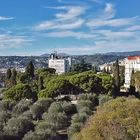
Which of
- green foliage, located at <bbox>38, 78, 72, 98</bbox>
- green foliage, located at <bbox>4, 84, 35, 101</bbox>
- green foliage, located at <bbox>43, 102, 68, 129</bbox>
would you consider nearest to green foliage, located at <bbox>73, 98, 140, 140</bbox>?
green foliage, located at <bbox>43, 102, 68, 129</bbox>

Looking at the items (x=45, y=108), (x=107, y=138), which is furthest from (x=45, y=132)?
(x=45, y=108)

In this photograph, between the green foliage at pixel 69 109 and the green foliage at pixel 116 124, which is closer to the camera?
the green foliage at pixel 116 124

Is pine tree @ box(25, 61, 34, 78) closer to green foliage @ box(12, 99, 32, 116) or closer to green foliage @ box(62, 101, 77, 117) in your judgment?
green foliage @ box(12, 99, 32, 116)

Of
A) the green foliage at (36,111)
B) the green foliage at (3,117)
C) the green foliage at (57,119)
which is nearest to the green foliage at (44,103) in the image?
the green foliage at (36,111)

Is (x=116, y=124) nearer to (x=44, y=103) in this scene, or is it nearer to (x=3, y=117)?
(x=3, y=117)

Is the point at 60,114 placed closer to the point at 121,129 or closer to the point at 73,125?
the point at 73,125

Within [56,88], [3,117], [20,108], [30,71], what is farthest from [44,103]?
[30,71]

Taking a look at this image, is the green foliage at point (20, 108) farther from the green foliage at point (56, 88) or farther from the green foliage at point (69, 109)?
the green foliage at point (56, 88)

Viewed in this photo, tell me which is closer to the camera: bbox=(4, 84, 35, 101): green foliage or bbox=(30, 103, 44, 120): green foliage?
bbox=(30, 103, 44, 120): green foliage

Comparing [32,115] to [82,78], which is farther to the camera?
[82,78]
